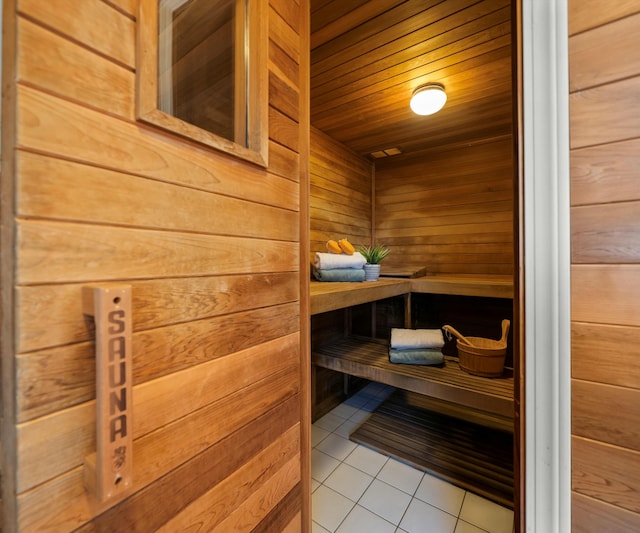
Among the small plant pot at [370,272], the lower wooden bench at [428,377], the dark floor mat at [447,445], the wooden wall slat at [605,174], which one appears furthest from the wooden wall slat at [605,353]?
the small plant pot at [370,272]

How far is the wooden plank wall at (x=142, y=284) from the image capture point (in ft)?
1.36

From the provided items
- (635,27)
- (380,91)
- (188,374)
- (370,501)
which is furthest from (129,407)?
(380,91)

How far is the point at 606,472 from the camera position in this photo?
662mm

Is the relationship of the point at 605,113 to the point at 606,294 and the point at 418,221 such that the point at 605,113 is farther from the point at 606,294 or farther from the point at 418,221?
the point at 418,221

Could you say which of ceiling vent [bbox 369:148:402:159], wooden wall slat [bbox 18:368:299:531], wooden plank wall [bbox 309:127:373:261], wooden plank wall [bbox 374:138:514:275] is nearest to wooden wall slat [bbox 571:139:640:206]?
wooden wall slat [bbox 18:368:299:531]

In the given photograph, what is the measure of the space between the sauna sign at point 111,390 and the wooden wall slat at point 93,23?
0.42 meters

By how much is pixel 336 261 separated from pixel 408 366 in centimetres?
83

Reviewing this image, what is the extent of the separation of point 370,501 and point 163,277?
1646 millimetres

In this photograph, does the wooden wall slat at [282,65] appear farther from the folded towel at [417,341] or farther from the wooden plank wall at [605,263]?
Answer: the folded towel at [417,341]

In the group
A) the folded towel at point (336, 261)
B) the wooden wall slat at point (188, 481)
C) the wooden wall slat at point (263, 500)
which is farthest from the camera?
the folded towel at point (336, 261)

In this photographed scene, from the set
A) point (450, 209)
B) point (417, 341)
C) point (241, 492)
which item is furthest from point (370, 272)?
point (241, 492)

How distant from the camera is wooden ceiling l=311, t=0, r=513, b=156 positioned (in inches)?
50.1

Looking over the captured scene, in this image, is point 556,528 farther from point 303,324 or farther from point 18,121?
point 18,121

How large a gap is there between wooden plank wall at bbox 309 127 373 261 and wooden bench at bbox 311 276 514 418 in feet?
2.36
